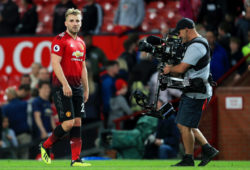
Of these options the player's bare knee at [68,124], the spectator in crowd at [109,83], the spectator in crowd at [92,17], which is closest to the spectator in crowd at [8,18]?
the spectator in crowd at [92,17]

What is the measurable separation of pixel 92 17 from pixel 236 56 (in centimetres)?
437

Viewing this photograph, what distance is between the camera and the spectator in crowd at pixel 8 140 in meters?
16.5

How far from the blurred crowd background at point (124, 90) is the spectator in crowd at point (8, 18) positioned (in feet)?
6.12

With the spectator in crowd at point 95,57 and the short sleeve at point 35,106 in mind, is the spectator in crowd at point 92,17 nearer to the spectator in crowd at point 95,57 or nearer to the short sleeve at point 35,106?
the spectator in crowd at point 95,57

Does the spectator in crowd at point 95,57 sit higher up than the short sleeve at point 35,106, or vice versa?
the spectator in crowd at point 95,57

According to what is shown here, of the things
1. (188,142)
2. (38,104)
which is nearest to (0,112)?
(38,104)

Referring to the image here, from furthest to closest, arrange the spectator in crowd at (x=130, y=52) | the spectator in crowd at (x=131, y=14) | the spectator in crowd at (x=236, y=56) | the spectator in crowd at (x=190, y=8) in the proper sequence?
the spectator in crowd at (x=131, y=14)
the spectator in crowd at (x=190, y=8)
the spectator in crowd at (x=130, y=52)
the spectator in crowd at (x=236, y=56)

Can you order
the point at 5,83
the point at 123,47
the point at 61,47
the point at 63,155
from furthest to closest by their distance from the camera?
the point at 5,83, the point at 123,47, the point at 63,155, the point at 61,47

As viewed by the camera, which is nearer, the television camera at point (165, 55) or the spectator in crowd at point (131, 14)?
the television camera at point (165, 55)

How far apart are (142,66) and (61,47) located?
563cm

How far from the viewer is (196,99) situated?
11211 millimetres

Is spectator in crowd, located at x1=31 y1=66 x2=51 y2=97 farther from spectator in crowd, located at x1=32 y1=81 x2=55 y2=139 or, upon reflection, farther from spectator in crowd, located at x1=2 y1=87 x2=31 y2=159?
spectator in crowd, located at x1=32 y1=81 x2=55 y2=139

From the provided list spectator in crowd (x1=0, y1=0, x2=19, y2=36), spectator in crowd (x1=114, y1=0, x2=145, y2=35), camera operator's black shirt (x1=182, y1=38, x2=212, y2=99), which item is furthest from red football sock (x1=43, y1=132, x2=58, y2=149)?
spectator in crowd (x1=0, y1=0, x2=19, y2=36)

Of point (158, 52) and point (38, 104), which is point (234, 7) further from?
point (158, 52)
